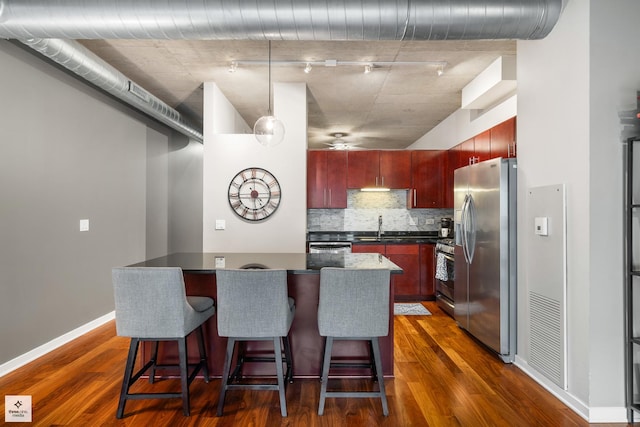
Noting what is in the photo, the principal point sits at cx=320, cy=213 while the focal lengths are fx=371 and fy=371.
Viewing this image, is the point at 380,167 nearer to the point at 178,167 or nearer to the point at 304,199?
the point at 304,199

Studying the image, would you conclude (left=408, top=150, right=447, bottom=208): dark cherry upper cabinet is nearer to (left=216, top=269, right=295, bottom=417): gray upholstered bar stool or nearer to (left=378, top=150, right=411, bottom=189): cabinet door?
(left=378, top=150, right=411, bottom=189): cabinet door

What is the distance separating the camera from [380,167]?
5906mm

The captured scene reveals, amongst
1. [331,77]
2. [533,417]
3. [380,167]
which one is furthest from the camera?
[380,167]

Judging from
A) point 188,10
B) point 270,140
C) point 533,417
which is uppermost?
point 188,10

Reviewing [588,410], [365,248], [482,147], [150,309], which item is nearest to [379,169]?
[365,248]

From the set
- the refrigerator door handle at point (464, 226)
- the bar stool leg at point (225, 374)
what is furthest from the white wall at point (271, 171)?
the bar stool leg at point (225, 374)

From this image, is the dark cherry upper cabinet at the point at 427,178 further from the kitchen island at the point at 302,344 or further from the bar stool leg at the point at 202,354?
the bar stool leg at the point at 202,354

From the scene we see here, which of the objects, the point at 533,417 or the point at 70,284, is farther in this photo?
the point at 70,284

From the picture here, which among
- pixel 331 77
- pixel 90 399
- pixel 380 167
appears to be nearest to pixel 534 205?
pixel 331 77

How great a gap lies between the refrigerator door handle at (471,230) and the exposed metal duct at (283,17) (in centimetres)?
168

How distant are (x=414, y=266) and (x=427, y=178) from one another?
4.69 ft

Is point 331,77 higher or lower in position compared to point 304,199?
higher

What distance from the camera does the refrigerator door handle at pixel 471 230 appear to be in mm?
3703

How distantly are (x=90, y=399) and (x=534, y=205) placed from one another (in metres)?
3.59
